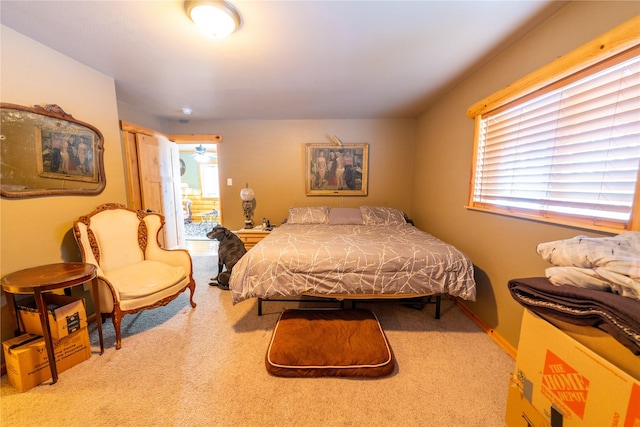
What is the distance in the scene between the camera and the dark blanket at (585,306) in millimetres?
691

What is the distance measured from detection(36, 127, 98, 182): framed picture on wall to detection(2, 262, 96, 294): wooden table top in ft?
2.44

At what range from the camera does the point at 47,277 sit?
4.64ft

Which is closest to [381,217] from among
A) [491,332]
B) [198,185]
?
[491,332]

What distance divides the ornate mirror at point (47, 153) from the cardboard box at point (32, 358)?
98 centimetres

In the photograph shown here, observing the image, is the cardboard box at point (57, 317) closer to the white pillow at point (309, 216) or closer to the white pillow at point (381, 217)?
the white pillow at point (309, 216)

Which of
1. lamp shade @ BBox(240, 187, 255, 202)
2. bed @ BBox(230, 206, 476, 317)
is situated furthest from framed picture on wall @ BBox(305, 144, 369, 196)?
bed @ BBox(230, 206, 476, 317)

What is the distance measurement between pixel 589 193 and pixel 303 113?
305 cm

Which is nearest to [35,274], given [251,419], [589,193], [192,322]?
[192,322]

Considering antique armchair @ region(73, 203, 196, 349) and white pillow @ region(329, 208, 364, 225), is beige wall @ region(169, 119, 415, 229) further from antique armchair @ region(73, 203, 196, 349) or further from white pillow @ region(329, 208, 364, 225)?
antique armchair @ region(73, 203, 196, 349)

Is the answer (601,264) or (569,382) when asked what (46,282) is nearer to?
(569,382)

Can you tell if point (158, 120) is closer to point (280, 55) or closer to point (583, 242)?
point (280, 55)

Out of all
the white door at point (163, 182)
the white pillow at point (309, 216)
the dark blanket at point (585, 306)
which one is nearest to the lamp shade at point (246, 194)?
the white pillow at point (309, 216)

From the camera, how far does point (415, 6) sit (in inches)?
51.0

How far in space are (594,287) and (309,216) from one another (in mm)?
2729
